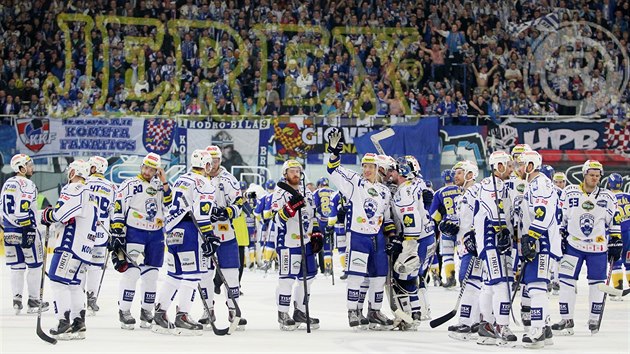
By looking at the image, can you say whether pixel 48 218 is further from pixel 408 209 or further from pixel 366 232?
pixel 408 209

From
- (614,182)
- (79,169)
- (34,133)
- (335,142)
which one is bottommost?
(614,182)

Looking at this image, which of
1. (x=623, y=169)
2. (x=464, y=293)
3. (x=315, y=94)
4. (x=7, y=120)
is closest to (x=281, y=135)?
(x=315, y=94)

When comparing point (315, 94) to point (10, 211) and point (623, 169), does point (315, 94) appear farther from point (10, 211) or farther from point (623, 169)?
point (10, 211)

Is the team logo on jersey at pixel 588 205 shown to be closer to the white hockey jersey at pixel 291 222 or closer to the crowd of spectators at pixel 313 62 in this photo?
the white hockey jersey at pixel 291 222

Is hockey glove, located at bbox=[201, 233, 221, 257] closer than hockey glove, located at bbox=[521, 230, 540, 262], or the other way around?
hockey glove, located at bbox=[521, 230, 540, 262]

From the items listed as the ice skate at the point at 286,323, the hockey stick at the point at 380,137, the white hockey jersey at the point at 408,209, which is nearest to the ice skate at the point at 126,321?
the ice skate at the point at 286,323

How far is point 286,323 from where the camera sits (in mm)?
10867

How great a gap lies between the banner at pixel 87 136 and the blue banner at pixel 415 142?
13.3 ft

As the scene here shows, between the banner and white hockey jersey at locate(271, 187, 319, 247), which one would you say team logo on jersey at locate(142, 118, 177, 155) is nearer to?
the banner

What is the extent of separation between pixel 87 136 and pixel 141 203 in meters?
10.9

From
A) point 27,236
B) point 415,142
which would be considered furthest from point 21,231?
point 415,142

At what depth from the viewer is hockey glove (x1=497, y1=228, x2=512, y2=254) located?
959 centimetres

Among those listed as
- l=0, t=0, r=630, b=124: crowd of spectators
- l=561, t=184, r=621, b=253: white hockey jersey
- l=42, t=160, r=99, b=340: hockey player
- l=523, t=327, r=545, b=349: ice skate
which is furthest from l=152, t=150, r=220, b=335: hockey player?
l=0, t=0, r=630, b=124: crowd of spectators

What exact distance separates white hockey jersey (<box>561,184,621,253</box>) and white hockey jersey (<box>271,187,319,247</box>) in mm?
2676
